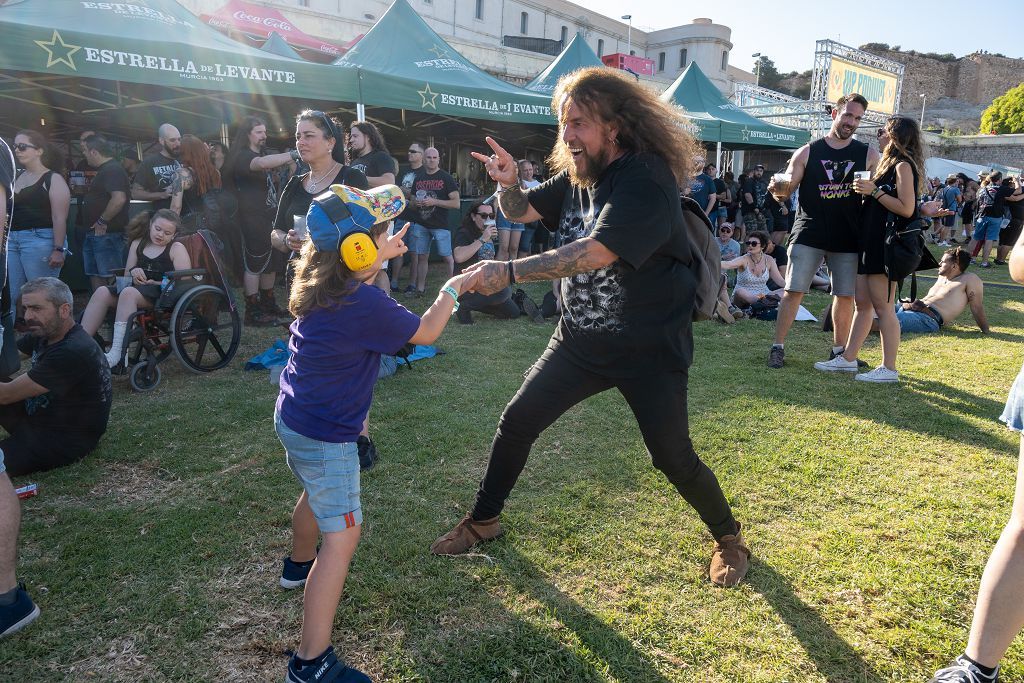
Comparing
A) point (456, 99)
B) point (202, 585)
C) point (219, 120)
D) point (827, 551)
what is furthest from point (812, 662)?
point (219, 120)

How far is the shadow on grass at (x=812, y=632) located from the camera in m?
2.21

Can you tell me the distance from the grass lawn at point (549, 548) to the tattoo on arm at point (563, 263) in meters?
1.31

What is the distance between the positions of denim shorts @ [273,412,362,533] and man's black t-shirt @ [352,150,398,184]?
4.76 meters

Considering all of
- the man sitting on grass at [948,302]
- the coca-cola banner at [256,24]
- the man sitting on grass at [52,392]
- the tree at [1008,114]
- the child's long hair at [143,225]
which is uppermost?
the tree at [1008,114]

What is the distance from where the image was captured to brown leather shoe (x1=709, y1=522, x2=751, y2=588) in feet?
8.76

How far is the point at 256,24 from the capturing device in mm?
23688

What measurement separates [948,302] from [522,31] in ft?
159

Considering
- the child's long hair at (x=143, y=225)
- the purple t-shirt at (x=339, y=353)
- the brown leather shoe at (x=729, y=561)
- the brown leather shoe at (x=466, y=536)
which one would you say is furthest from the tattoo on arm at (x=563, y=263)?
the child's long hair at (x=143, y=225)

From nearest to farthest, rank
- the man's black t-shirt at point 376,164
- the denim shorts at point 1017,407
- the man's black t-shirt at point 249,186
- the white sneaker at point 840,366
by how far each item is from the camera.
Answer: the denim shorts at point 1017,407 < the white sneaker at point 840,366 < the man's black t-shirt at point 376,164 < the man's black t-shirt at point 249,186

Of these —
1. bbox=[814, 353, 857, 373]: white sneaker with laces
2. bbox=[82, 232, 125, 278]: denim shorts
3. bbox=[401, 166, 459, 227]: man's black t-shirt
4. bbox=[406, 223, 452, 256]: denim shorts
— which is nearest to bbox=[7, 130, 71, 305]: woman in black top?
bbox=[82, 232, 125, 278]: denim shorts

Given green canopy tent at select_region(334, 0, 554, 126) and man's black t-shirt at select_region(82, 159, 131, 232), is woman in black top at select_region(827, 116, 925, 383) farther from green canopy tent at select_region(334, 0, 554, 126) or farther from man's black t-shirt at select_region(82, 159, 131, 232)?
man's black t-shirt at select_region(82, 159, 131, 232)

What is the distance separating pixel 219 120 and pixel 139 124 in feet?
4.44

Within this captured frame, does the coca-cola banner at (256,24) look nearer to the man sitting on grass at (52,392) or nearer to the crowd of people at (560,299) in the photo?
the crowd of people at (560,299)

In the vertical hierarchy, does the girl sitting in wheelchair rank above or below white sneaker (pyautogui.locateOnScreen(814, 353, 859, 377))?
above
